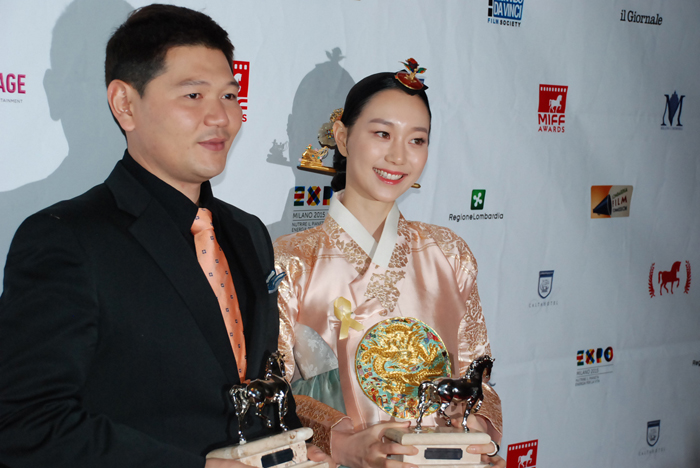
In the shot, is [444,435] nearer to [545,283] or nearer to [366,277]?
[366,277]

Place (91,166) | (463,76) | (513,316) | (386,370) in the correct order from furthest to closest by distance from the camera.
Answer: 1. (513,316)
2. (463,76)
3. (91,166)
4. (386,370)

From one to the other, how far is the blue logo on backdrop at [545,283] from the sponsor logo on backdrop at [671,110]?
0.78 meters

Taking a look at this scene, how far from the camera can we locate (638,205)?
2.49m

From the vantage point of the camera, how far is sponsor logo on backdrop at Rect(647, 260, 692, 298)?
256 centimetres

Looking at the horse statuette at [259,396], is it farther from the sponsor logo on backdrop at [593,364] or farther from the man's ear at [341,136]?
the sponsor logo on backdrop at [593,364]

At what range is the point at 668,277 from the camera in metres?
2.60

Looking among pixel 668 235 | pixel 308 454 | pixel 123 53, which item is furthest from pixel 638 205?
pixel 123 53

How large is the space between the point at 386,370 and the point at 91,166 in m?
0.87

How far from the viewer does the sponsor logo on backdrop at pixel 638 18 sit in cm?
238

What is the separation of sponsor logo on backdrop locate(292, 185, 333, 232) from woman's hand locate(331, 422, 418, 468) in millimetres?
658

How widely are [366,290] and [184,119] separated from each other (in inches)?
22.6

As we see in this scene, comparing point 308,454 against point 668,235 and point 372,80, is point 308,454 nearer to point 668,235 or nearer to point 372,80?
point 372,80

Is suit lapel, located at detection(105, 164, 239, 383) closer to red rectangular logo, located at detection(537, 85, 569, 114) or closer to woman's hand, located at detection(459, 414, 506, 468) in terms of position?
woman's hand, located at detection(459, 414, 506, 468)

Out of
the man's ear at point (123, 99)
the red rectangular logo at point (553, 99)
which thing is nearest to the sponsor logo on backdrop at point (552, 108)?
the red rectangular logo at point (553, 99)
